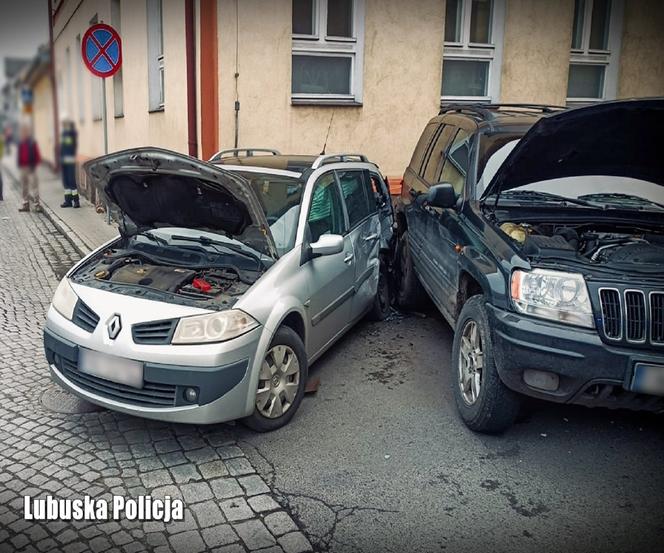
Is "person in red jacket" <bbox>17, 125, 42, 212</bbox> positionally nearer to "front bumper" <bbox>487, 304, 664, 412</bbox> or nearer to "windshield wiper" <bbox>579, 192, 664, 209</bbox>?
"front bumper" <bbox>487, 304, 664, 412</bbox>

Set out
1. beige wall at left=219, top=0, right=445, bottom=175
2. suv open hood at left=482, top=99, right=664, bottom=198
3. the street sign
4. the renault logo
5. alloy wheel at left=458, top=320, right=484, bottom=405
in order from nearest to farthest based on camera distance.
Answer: the renault logo < alloy wheel at left=458, top=320, right=484, bottom=405 < suv open hood at left=482, top=99, right=664, bottom=198 < the street sign < beige wall at left=219, top=0, right=445, bottom=175

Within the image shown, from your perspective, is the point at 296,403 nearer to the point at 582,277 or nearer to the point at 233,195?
the point at 233,195

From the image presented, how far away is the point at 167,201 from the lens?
15.5 feet

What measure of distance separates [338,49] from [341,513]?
24.0 feet

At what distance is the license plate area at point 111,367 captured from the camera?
3.95 metres

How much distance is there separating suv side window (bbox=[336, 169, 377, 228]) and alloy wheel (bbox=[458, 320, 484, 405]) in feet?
5.62

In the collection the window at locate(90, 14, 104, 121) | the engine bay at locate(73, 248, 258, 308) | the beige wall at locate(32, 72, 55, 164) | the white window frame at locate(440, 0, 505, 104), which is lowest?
the engine bay at locate(73, 248, 258, 308)

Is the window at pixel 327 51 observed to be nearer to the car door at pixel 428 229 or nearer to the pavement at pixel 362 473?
the car door at pixel 428 229

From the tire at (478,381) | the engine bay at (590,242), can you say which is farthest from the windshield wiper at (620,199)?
the tire at (478,381)

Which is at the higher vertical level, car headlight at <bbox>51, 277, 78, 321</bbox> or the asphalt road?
car headlight at <bbox>51, 277, 78, 321</bbox>

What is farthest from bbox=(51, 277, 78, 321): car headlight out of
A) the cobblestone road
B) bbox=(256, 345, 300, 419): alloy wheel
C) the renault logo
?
bbox=(256, 345, 300, 419): alloy wheel

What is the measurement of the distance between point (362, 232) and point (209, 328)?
2447mm

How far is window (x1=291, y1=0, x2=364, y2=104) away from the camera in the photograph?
9.27m

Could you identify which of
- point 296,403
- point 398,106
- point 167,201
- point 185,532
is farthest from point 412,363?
point 398,106
